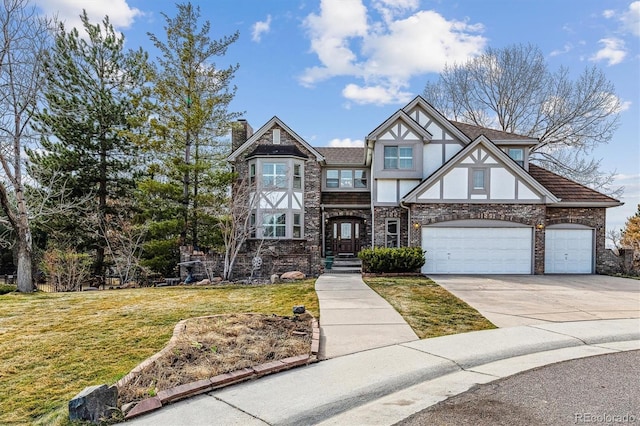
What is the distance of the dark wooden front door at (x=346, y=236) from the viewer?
21.6 meters

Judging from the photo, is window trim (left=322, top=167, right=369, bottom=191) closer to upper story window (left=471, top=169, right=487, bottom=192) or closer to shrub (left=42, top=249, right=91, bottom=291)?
upper story window (left=471, top=169, right=487, bottom=192)

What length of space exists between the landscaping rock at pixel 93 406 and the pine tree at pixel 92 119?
56.5ft

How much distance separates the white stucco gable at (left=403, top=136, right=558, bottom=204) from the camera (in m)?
16.3

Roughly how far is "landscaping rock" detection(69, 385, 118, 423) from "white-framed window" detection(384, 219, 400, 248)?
Result: 627 inches

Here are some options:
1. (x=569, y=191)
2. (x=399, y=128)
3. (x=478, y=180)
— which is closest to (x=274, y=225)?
(x=399, y=128)

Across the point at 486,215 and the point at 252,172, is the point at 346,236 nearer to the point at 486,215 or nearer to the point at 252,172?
the point at 252,172

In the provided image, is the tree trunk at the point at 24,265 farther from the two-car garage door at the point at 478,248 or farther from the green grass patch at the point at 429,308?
the two-car garage door at the point at 478,248

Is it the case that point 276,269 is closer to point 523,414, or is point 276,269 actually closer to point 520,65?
point 523,414

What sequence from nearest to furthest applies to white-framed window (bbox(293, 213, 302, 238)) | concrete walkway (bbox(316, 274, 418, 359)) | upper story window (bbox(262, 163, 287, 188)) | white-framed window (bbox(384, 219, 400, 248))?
concrete walkway (bbox(316, 274, 418, 359)) < white-framed window (bbox(384, 219, 400, 248)) < upper story window (bbox(262, 163, 287, 188)) < white-framed window (bbox(293, 213, 302, 238))

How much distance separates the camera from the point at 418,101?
18562 mm

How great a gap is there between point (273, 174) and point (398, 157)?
20.8 ft

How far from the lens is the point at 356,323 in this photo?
7500 mm

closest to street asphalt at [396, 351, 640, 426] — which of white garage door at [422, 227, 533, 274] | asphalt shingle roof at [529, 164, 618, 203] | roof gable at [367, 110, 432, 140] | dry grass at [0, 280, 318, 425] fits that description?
dry grass at [0, 280, 318, 425]

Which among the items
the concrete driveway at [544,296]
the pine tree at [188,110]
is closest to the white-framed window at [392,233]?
the concrete driveway at [544,296]
